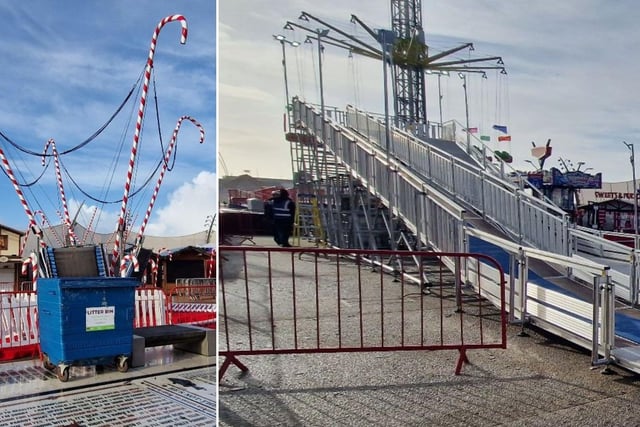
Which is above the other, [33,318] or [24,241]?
[24,241]

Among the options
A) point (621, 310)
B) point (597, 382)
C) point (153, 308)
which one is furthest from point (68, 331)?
point (621, 310)

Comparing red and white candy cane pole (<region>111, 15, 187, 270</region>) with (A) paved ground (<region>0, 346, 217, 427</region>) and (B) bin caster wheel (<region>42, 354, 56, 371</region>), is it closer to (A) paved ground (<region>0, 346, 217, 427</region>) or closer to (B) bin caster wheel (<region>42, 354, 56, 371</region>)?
(A) paved ground (<region>0, 346, 217, 427</region>)

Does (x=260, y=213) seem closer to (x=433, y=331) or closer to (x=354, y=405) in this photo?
(x=433, y=331)

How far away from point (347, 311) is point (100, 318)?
→ 224cm

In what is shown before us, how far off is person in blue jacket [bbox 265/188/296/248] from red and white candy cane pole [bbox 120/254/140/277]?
119 inches

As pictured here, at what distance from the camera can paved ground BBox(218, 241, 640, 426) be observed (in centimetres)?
279

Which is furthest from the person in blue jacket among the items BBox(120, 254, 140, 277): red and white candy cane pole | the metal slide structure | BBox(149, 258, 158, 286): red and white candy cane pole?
BBox(120, 254, 140, 277): red and white candy cane pole

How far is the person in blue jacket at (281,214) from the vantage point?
6.30 metres

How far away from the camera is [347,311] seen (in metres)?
5.12

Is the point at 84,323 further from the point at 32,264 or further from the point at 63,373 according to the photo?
the point at 32,264

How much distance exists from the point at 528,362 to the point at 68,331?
3.04 m

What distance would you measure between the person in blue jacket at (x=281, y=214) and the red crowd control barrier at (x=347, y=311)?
50 cm

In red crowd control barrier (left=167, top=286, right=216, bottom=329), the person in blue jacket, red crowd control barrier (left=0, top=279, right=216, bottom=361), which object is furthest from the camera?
the person in blue jacket

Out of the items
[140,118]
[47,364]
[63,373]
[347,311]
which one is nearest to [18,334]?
[47,364]
